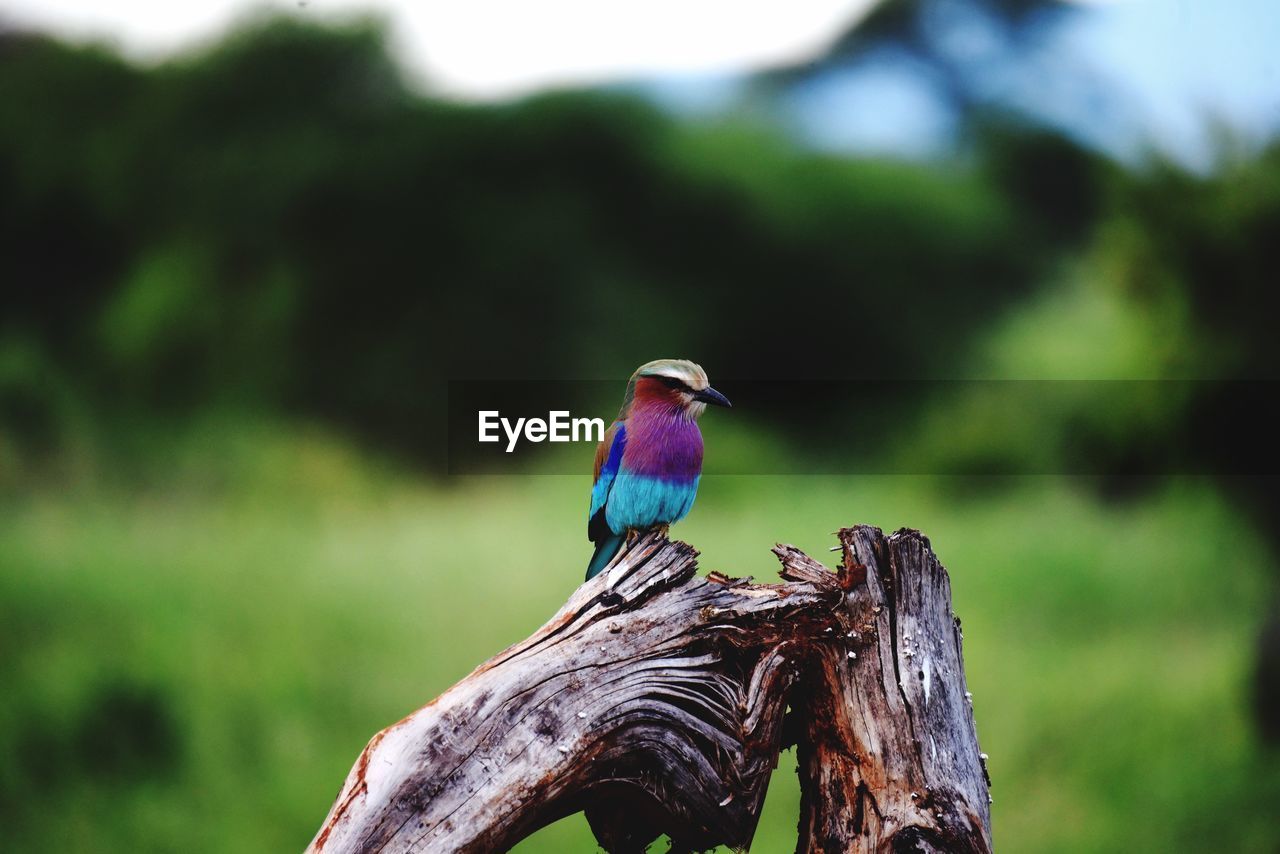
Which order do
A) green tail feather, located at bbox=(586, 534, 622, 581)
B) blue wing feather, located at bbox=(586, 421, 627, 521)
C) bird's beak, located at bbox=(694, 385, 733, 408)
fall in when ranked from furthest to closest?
green tail feather, located at bbox=(586, 534, 622, 581) < blue wing feather, located at bbox=(586, 421, 627, 521) < bird's beak, located at bbox=(694, 385, 733, 408)

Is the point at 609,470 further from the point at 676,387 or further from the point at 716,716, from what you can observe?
the point at 716,716

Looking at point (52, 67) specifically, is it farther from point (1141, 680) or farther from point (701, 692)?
point (1141, 680)

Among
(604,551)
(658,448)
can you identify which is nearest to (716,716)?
(658,448)

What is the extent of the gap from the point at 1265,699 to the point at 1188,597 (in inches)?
19.3

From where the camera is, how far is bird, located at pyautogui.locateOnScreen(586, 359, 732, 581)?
7.37 feet

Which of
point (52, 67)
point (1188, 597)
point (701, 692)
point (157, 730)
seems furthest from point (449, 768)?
point (52, 67)

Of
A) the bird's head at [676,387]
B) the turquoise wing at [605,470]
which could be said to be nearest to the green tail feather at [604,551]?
the turquoise wing at [605,470]

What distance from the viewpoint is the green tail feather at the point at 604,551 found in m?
2.48

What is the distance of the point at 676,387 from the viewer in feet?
7.37

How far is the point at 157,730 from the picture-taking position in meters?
4.36

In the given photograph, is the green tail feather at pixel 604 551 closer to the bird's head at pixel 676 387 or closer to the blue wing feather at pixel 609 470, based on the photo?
the blue wing feather at pixel 609 470

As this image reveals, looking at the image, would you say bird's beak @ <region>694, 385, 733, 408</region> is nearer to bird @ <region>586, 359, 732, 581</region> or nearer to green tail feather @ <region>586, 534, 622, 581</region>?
bird @ <region>586, 359, 732, 581</region>

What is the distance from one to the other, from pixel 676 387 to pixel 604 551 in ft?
1.62

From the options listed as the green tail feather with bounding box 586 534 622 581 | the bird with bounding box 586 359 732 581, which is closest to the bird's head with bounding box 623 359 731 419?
the bird with bounding box 586 359 732 581
